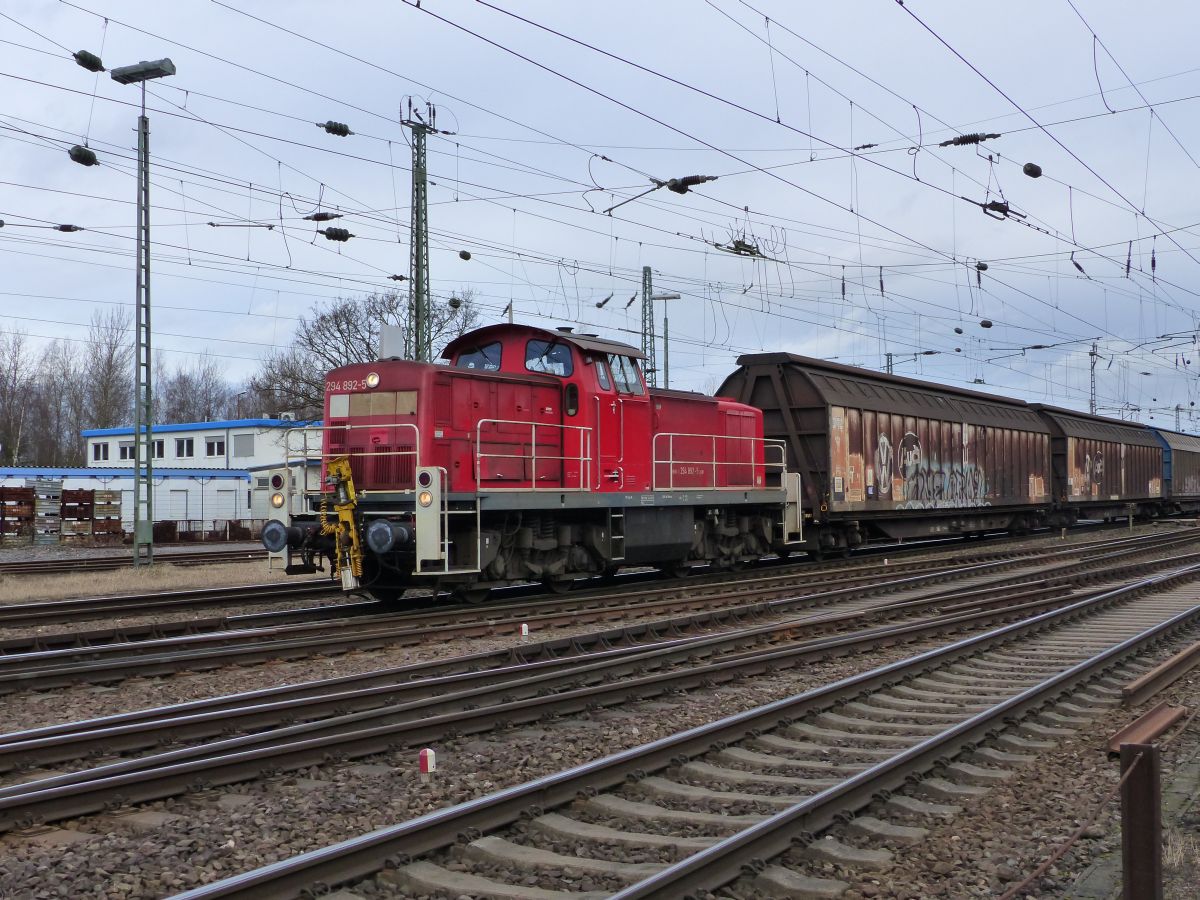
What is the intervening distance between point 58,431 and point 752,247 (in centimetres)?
6922

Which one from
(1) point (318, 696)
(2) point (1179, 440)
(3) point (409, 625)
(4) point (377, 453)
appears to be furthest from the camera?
(2) point (1179, 440)

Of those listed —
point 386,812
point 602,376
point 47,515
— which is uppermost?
point 602,376

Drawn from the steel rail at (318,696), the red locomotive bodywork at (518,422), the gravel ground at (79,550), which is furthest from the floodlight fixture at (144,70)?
the gravel ground at (79,550)

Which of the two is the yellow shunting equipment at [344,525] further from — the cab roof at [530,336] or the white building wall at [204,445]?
the white building wall at [204,445]

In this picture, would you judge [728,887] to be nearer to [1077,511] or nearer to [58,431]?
[1077,511]

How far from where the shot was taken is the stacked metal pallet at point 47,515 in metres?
36.0

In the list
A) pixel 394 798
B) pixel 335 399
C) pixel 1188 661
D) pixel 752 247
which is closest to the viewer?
pixel 394 798

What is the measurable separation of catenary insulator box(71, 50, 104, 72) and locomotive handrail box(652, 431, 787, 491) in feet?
32.7

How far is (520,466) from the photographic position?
14609mm

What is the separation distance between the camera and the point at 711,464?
18.3 metres

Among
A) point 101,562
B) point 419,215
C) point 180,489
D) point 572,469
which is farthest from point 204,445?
point 572,469

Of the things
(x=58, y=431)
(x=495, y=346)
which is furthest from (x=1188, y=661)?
(x=58, y=431)

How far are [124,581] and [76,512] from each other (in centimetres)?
1995

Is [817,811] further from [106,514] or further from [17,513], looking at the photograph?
[17,513]
